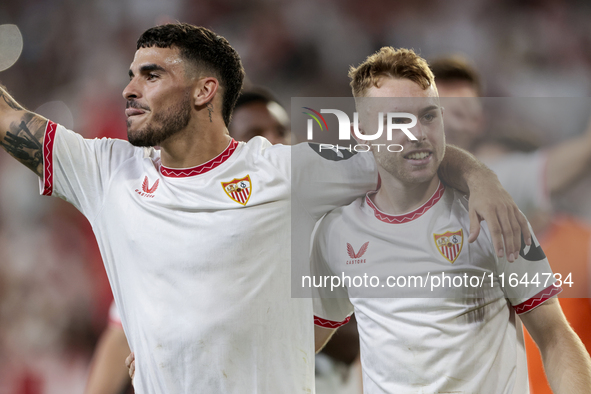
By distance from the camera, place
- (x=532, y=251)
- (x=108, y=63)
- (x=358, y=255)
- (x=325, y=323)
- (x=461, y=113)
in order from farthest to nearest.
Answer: (x=108, y=63) < (x=461, y=113) < (x=325, y=323) < (x=358, y=255) < (x=532, y=251)

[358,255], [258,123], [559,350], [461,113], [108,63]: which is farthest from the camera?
[108,63]

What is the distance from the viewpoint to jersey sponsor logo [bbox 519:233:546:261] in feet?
5.71

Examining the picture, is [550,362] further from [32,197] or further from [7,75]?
[7,75]

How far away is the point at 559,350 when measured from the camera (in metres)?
1.65

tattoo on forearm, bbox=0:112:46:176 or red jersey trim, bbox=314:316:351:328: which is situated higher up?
tattoo on forearm, bbox=0:112:46:176

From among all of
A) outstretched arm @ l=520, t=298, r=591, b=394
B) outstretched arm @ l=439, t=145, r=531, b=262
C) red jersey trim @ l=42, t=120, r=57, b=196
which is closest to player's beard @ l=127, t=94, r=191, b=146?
red jersey trim @ l=42, t=120, r=57, b=196

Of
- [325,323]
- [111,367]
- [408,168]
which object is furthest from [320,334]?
[111,367]

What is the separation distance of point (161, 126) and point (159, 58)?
261 millimetres

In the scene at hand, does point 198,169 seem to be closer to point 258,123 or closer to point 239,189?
point 239,189

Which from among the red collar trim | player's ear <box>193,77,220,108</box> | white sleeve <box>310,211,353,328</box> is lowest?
white sleeve <box>310,211,353,328</box>

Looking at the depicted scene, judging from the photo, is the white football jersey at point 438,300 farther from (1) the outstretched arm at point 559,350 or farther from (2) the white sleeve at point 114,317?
(2) the white sleeve at point 114,317

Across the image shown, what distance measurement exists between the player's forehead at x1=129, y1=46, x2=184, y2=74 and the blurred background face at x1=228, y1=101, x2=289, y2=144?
772 mm

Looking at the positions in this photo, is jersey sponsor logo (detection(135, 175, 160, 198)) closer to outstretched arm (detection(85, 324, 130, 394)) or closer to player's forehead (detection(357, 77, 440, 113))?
player's forehead (detection(357, 77, 440, 113))

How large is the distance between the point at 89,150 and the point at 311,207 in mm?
887
